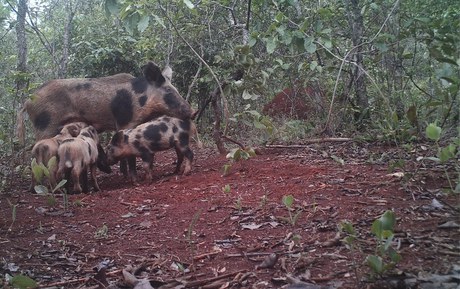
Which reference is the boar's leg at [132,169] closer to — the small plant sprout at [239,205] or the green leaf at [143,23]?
the small plant sprout at [239,205]

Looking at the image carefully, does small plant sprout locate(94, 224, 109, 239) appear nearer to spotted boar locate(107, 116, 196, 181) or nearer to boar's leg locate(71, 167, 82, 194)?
boar's leg locate(71, 167, 82, 194)

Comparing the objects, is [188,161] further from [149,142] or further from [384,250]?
[384,250]

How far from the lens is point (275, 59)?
7.37m

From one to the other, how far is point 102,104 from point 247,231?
14.0ft

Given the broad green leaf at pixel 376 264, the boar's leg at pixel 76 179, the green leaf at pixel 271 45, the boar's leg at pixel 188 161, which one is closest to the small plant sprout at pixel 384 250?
the broad green leaf at pixel 376 264

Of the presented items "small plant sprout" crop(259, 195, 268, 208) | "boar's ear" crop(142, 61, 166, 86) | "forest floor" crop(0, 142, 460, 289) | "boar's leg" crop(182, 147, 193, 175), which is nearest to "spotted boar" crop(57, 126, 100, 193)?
"forest floor" crop(0, 142, 460, 289)

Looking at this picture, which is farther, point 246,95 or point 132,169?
point 132,169

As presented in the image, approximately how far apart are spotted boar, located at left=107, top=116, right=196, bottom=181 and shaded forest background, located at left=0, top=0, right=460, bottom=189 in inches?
31.4

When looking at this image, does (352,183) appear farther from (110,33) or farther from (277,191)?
(110,33)

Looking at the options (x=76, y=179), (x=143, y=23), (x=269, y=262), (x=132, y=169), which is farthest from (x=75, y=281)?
(x=132, y=169)

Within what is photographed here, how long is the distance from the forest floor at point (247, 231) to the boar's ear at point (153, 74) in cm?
215

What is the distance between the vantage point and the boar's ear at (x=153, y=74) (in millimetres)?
7000

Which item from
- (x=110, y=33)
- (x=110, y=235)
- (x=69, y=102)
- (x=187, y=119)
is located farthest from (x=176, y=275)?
(x=110, y=33)

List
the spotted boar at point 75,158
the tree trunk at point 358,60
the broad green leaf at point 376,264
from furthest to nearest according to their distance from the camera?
the tree trunk at point 358,60
the spotted boar at point 75,158
the broad green leaf at point 376,264
